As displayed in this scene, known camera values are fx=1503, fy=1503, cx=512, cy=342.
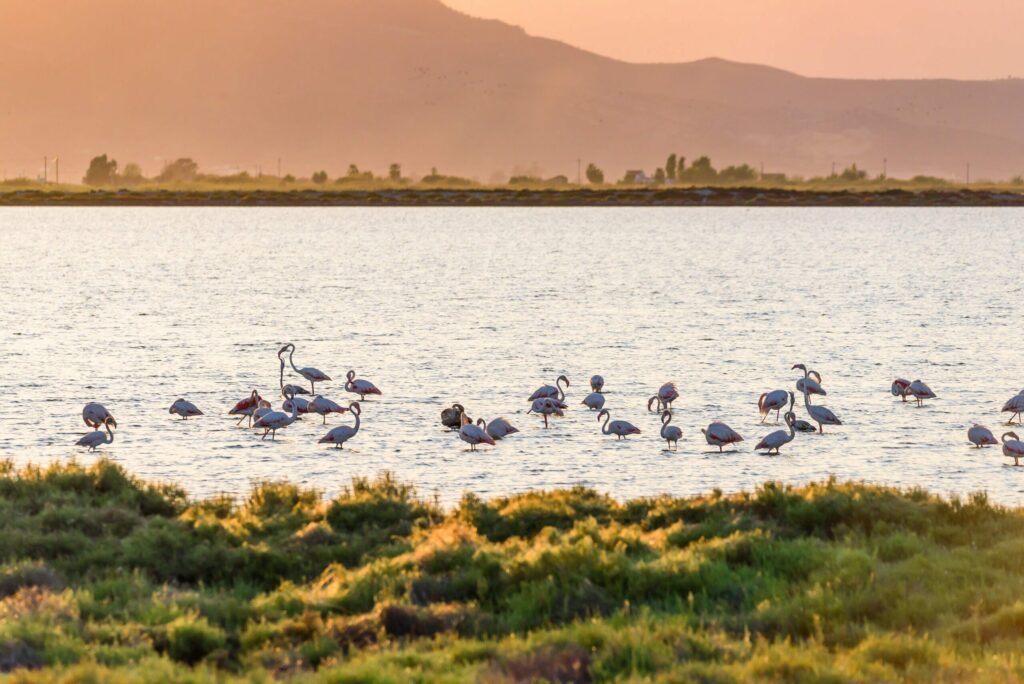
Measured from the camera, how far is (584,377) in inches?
1674

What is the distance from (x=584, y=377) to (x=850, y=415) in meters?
9.49

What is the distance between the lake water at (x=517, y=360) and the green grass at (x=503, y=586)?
4331 mm

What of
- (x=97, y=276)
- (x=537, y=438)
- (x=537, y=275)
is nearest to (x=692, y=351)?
(x=537, y=438)

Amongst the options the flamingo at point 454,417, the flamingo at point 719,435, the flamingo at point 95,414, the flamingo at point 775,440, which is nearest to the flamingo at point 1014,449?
the flamingo at point 775,440

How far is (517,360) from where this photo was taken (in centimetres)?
4700

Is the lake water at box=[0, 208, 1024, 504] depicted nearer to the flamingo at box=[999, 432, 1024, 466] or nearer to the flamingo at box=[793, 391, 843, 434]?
the flamingo at box=[793, 391, 843, 434]

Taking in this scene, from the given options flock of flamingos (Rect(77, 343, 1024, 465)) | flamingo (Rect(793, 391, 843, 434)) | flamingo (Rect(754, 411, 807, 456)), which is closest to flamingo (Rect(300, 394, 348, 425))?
flock of flamingos (Rect(77, 343, 1024, 465))

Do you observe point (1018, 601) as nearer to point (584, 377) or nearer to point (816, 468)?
point (816, 468)

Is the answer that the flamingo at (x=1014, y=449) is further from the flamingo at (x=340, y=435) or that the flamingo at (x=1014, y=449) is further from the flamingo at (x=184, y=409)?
the flamingo at (x=184, y=409)

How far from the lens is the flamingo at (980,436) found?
3003cm

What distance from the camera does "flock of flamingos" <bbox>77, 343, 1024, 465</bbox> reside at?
30016 mm

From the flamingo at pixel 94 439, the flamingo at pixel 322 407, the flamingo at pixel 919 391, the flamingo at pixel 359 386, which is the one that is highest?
the flamingo at pixel 919 391

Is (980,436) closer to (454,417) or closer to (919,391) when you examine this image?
(919,391)

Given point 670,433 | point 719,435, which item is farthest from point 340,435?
point 719,435
